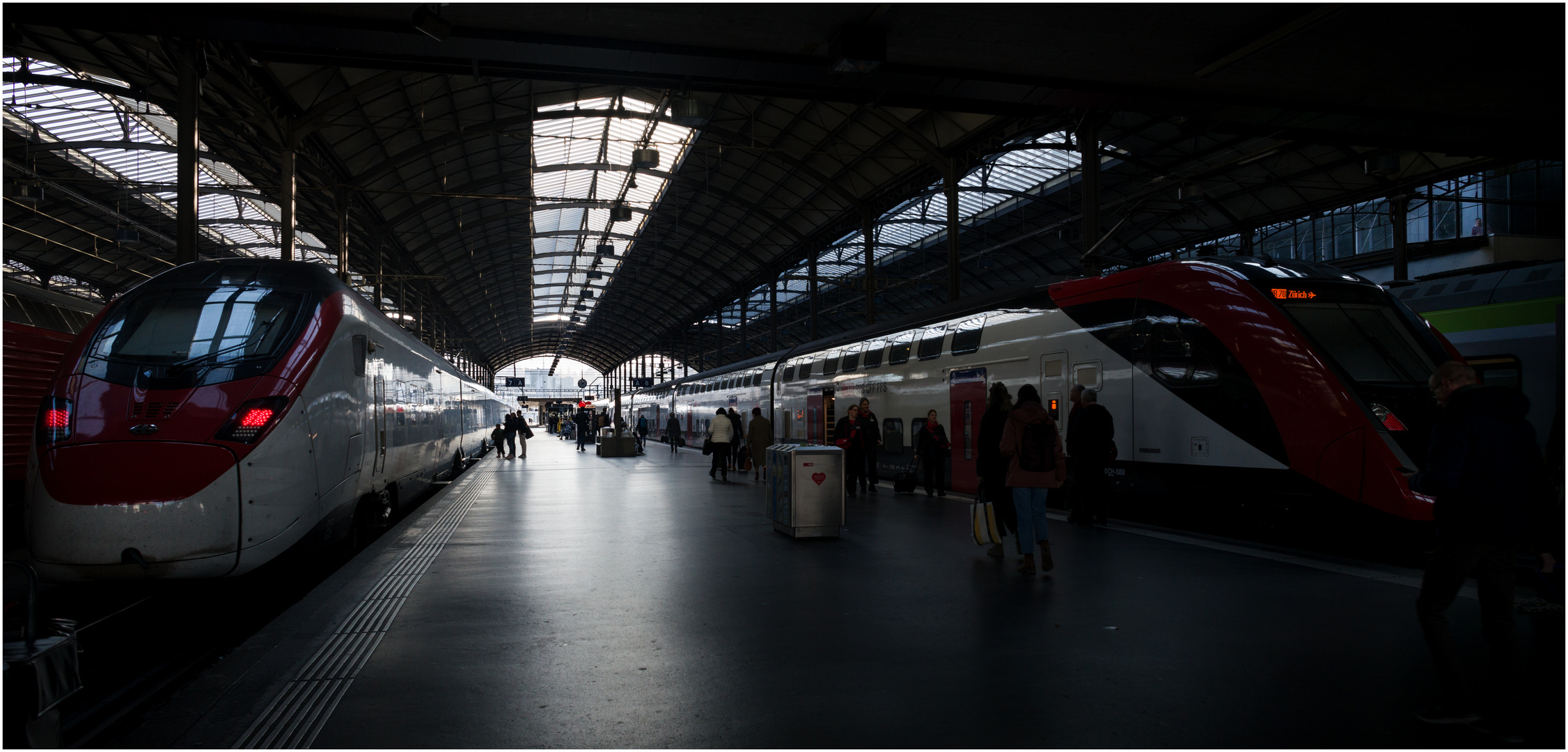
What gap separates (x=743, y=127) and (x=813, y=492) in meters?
19.0

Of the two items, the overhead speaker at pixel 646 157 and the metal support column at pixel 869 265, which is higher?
the overhead speaker at pixel 646 157

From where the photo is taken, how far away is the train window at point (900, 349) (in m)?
16.8

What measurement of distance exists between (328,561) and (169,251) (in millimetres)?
34454

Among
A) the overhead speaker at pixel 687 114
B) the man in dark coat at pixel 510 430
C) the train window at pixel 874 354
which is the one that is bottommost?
the man in dark coat at pixel 510 430

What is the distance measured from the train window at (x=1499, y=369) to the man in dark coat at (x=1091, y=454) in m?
4.23

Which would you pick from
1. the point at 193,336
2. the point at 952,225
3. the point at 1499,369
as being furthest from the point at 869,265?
the point at 193,336

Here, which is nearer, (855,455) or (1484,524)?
(1484,524)

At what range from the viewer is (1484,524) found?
393 cm

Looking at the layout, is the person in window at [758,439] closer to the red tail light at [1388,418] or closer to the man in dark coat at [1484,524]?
the red tail light at [1388,418]

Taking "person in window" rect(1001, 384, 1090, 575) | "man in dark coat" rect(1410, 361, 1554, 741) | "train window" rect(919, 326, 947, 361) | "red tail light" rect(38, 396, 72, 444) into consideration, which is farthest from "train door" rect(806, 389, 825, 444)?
"man in dark coat" rect(1410, 361, 1554, 741)

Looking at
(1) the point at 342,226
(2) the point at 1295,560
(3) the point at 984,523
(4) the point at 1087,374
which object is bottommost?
(2) the point at 1295,560

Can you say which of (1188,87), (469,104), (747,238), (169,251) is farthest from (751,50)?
(169,251)

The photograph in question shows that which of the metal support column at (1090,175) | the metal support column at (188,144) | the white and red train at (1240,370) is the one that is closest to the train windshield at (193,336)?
the metal support column at (188,144)

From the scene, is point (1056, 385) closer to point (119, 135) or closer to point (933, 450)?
point (933, 450)
